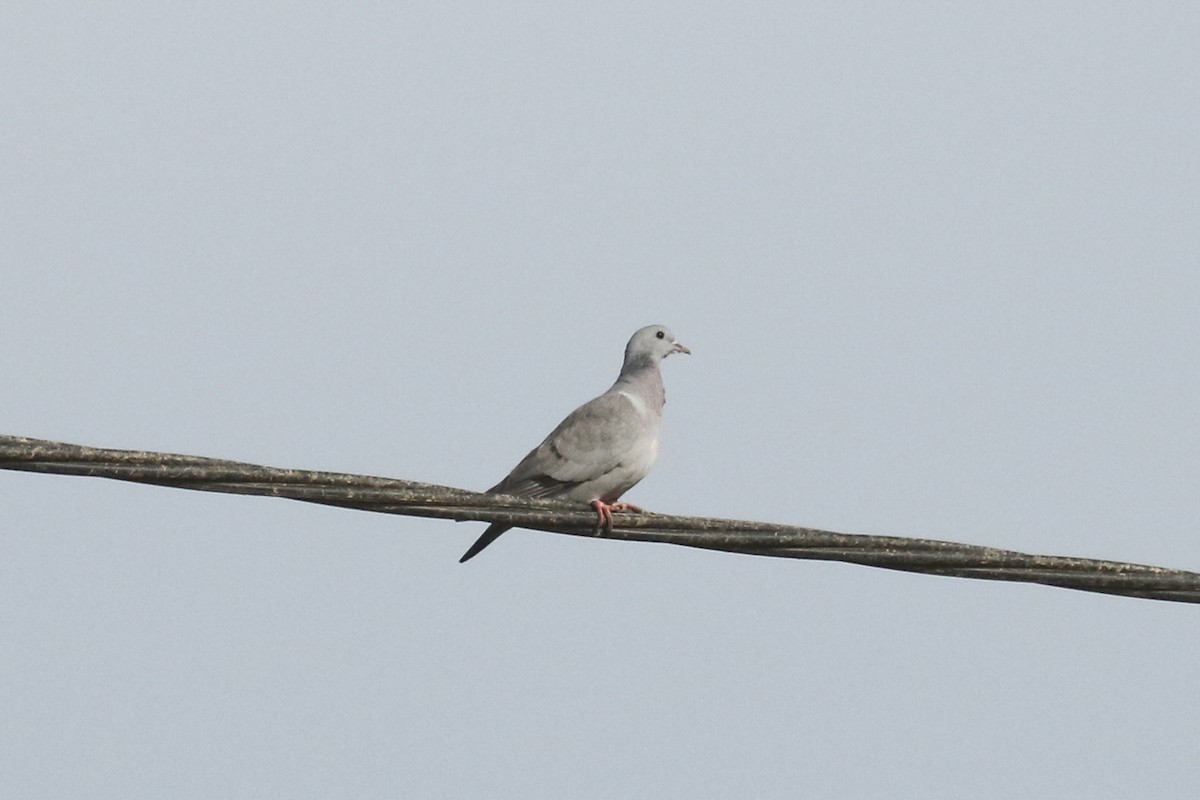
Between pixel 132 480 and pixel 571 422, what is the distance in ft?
12.1

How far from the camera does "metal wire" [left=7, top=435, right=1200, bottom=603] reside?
18.1 ft

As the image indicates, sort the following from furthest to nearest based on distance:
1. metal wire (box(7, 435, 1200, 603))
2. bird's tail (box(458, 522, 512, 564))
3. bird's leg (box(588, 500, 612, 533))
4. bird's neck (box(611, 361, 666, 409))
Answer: bird's neck (box(611, 361, 666, 409)) → bird's tail (box(458, 522, 512, 564)) → bird's leg (box(588, 500, 612, 533)) → metal wire (box(7, 435, 1200, 603))

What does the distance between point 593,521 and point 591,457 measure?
2357 mm

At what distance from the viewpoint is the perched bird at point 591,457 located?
8.70m

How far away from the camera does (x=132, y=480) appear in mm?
5535

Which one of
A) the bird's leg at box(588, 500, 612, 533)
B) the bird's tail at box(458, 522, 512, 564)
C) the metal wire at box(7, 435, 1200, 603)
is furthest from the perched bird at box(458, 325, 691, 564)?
the metal wire at box(7, 435, 1200, 603)

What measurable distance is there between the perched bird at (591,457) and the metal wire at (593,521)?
2271 mm

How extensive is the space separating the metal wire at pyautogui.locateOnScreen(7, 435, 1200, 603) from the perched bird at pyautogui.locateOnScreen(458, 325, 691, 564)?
2.27 m

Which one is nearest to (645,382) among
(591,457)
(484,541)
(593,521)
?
(591,457)

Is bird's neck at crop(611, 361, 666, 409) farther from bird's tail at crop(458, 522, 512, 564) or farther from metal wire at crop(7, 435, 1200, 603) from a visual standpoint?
metal wire at crop(7, 435, 1200, 603)

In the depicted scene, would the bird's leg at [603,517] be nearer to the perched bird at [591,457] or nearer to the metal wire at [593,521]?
the metal wire at [593,521]

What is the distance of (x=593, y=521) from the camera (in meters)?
6.35

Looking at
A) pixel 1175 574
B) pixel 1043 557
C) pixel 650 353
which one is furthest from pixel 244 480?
pixel 650 353

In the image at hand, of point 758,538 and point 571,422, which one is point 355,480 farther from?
point 571,422
